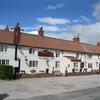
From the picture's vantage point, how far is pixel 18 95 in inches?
946

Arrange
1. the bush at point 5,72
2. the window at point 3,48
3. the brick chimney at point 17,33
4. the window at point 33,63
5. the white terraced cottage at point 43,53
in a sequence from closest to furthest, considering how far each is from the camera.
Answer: the bush at point 5,72 → the brick chimney at point 17,33 → the window at point 3,48 → the white terraced cottage at point 43,53 → the window at point 33,63

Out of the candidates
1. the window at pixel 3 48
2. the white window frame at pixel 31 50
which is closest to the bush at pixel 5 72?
the window at pixel 3 48

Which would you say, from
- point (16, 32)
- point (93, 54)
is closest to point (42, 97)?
point (16, 32)

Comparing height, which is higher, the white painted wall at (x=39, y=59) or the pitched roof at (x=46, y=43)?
the pitched roof at (x=46, y=43)

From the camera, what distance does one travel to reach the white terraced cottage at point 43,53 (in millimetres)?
47406

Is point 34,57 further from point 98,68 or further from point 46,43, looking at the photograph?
point 98,68

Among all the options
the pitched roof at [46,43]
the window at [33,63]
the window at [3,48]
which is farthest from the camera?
the window at [33,63]

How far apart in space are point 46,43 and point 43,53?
13.0 feet

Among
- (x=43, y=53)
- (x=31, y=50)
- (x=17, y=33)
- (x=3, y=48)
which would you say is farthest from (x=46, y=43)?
(x=3, y=48)

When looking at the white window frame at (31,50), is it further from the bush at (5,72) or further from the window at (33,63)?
the bush at (5,72)

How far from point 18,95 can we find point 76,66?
127ft

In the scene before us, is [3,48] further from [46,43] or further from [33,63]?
[46,43]

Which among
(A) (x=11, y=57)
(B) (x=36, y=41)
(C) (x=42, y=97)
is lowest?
(C) (x=42, y=97)

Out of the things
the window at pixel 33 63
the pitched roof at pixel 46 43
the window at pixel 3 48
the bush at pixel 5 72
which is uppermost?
the pitched roof at pixel 46 43
